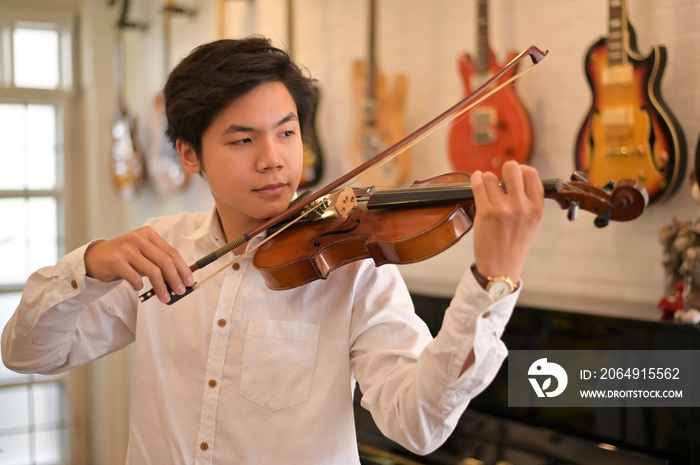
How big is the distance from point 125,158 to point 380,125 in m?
2.49

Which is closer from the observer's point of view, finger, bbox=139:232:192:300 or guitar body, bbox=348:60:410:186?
finger, bbox=139:232:192:300

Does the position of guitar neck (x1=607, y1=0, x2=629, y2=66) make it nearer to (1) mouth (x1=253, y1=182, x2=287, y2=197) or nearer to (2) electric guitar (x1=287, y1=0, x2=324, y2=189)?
(1) mouth (x1=253, y1=182, x2=287, y2=197)

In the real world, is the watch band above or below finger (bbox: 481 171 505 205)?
below

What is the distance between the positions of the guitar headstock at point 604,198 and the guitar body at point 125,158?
4095 mm

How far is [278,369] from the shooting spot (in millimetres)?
1376

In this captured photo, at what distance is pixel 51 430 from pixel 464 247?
3.75 m

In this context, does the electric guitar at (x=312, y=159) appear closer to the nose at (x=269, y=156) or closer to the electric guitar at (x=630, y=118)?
the electric guitar at (x=630, y=118)

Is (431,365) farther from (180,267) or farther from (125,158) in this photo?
(125,158)

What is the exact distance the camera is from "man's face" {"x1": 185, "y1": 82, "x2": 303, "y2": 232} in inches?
53.0

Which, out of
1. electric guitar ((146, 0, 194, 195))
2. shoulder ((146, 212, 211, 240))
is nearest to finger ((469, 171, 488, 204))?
shoulder ((146, 212, 211, 240))

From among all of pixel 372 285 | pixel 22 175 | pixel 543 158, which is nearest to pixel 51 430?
pixel 22 175

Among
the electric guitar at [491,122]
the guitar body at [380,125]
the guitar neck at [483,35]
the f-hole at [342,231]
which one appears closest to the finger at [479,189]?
the f-hole at [342,231]

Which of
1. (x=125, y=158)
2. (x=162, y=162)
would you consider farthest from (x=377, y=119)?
(x=125, y=158)

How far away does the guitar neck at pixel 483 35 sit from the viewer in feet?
7.93
